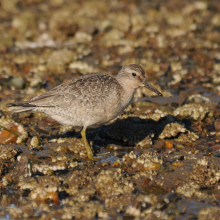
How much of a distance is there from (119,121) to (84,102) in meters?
1.70

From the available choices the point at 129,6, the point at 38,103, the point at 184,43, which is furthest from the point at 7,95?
the point at 129,6

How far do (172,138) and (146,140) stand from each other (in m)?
0.80

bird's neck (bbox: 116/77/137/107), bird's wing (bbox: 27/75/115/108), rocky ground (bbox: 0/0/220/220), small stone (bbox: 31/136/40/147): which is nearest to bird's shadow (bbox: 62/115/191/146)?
rocky ground (bbox: 0/0/220/220)

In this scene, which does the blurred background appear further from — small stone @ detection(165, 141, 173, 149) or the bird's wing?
the bird's wing

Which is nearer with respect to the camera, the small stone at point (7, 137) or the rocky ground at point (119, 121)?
the rocky ground at point (119, 121)

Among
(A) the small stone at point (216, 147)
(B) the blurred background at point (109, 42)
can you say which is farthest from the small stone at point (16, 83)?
(A) the small stone at point (216, 147)

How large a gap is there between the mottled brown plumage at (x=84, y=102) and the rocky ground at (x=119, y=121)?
78 cm

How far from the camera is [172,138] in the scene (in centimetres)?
960

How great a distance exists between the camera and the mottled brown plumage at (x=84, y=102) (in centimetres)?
845

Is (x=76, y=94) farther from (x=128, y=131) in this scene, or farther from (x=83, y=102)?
(x=128, y=131)

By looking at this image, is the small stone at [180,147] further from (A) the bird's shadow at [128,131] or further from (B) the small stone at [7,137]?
(B) the small stone at [7,137]

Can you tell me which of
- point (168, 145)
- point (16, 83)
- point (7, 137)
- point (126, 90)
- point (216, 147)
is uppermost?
point (126, 90)

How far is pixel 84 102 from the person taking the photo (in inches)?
332

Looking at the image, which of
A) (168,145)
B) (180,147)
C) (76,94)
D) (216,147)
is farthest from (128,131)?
(216,147)
